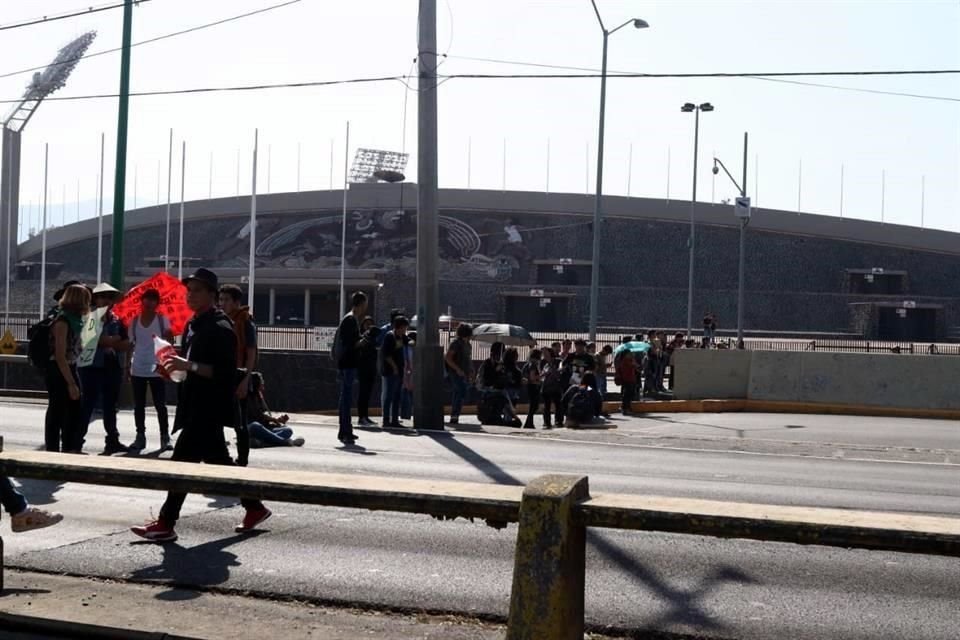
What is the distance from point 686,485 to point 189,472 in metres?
6.81

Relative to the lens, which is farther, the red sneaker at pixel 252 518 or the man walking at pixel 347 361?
the man walking at pixel 347 361

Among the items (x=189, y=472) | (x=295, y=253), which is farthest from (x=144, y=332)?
(x=295, y=253)

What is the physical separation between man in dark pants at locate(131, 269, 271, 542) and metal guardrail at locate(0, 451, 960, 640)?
2385mm

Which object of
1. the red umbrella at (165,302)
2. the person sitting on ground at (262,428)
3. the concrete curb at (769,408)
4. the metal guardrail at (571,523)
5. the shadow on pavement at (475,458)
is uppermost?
the red umbrella at (165,302)

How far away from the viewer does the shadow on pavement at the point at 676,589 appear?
6.56 metres

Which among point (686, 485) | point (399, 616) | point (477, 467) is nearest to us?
point (399, 616)

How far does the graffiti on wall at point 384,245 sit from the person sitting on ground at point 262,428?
6198cm

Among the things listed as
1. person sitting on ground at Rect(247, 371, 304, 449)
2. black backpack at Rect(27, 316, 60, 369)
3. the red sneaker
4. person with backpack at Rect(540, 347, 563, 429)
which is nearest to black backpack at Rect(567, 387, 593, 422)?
person with backpack at Rect(540, 347, 563, 429)

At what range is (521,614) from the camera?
17.0 feet

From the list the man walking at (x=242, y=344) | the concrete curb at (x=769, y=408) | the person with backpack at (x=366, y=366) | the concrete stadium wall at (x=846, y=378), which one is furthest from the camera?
the concrete stadium wall at (x=846, y=378)

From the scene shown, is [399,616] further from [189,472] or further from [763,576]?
[763,576]

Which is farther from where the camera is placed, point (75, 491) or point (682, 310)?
point (682, 310)

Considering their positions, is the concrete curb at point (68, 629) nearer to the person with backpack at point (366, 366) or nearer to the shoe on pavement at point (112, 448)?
the shoe on pavement at point (112, 448)

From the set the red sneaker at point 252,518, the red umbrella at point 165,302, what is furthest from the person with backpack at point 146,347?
the red sneaker at point 252,518
